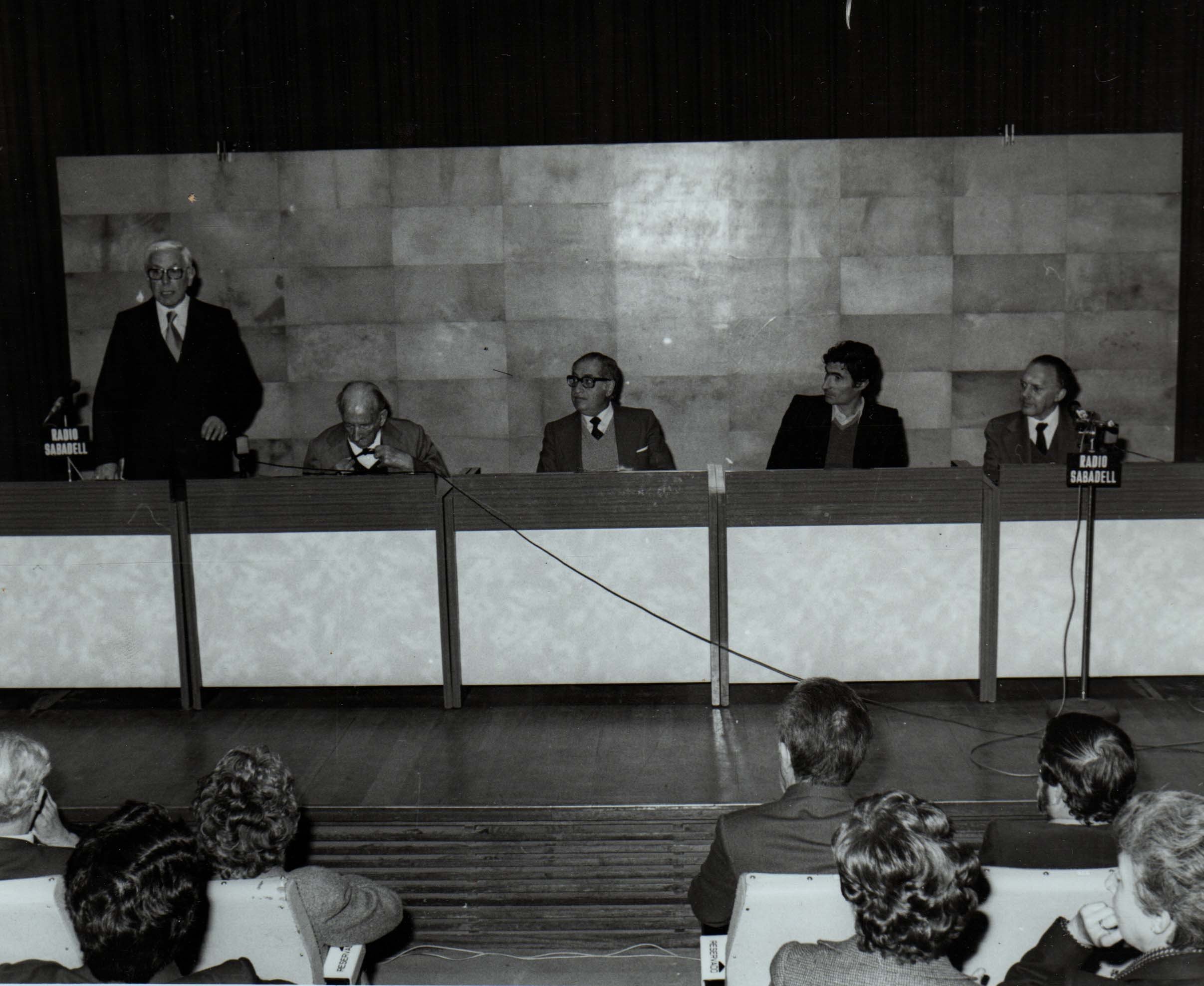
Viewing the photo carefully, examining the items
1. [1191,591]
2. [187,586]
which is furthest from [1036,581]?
[187,586]

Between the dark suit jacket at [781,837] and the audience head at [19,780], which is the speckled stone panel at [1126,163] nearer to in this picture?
the dark suit jacket at [781,837]

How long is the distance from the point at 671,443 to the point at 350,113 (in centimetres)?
245

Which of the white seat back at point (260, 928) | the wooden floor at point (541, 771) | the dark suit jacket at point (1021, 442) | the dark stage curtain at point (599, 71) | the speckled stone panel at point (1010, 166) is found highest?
the dark stage curtain at point (599, 71)

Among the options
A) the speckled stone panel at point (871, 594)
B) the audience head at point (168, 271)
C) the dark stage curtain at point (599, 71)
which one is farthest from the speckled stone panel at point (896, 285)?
the audience head at point (168, 271)

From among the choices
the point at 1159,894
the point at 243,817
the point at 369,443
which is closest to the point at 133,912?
the point at 243,817

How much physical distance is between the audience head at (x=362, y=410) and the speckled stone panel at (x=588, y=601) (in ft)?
2.30

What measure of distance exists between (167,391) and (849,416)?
3059 mm

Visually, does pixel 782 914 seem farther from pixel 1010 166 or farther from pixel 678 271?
pixel 1010 166

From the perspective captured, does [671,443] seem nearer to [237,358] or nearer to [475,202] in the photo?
[475,202]

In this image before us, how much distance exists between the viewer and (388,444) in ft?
16.9

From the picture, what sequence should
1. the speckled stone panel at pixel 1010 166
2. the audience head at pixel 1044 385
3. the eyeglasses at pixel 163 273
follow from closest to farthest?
the audience head at pixel 1044 385, the eyeglasses at pixel 163 273, the speckled stone panel at pixel 1010 166

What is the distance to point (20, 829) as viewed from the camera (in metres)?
2.65

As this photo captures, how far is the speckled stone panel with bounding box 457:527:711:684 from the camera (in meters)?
Result: 4.59

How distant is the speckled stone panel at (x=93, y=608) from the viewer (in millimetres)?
4648
